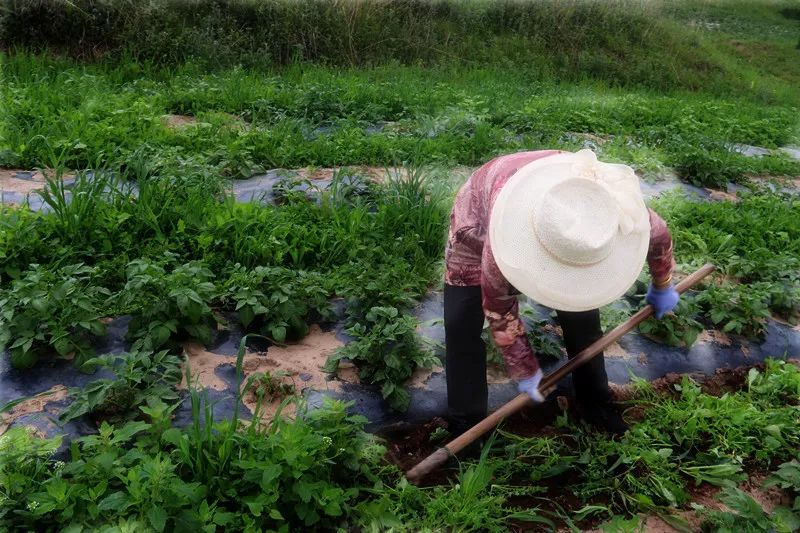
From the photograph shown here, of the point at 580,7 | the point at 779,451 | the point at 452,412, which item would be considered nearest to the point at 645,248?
the point at 452,412

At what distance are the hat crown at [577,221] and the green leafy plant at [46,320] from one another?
1872 mm

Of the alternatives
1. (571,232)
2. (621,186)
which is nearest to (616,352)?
(621,186)

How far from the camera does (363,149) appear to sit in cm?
493

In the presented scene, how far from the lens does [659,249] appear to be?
2523 mm

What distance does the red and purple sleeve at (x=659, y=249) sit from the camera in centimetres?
242

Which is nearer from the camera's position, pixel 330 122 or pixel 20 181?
pixel 20 181

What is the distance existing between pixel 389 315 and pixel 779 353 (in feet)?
6.98

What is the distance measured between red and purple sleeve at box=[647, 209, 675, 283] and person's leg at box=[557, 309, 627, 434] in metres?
0.29

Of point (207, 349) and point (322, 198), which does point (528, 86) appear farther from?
point (207, 349)

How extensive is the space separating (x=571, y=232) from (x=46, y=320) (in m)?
2.10

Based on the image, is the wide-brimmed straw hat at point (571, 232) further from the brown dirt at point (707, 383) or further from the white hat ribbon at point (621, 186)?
the brown dirt at point (707, 383)

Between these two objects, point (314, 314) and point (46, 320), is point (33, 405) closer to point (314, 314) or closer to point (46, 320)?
point (46, 320)

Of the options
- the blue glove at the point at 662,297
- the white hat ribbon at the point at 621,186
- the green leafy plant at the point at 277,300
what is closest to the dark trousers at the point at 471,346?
the blue glove at the point at 662,297

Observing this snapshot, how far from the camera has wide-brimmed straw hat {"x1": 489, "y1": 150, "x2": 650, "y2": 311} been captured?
1998mm
